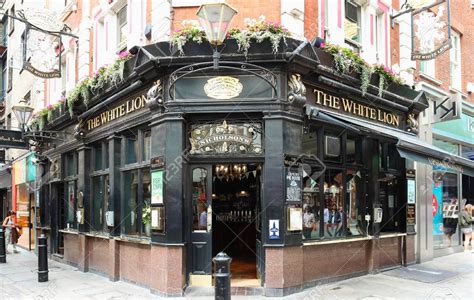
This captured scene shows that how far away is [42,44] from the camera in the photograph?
520 inches

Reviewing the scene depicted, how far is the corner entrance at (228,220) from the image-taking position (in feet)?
28.5

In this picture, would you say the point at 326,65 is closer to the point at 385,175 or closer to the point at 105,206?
the point at 385,175

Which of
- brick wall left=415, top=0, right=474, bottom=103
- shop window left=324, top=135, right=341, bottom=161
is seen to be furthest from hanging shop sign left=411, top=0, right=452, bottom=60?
shop window left=324, top=135, right=341, bottom=161

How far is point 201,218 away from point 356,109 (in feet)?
14.7

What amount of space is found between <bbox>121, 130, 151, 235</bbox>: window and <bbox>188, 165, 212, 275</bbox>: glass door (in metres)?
1.48

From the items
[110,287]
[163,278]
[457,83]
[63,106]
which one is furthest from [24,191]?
[457,83]

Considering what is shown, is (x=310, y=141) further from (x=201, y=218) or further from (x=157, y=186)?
(x=157, y=186)

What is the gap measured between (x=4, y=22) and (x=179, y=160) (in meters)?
21.9

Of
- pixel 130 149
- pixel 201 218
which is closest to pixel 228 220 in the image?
pixel 130 149

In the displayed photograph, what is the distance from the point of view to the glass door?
8.67m

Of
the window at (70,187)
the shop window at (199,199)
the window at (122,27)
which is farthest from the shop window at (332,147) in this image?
the window at (70,187)

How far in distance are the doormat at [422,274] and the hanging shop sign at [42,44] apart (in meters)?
10.3

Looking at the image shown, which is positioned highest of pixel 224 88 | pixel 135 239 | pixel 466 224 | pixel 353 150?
pixel 224 88

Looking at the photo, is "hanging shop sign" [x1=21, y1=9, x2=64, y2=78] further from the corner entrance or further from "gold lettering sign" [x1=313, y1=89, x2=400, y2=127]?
"gold lettering sign" [x1=313, y1=89, x2=400, y2=127]
